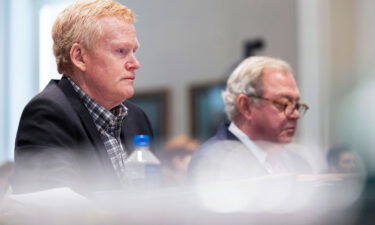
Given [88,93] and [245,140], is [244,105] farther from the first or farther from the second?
[88,93]

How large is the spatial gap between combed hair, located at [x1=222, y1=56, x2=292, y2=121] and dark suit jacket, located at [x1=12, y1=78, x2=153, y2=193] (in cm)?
59

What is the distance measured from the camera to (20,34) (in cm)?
71

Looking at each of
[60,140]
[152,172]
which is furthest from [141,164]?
[60,140]

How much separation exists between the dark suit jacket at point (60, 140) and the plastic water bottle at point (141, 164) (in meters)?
0.01

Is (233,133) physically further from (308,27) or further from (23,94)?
(308,27)

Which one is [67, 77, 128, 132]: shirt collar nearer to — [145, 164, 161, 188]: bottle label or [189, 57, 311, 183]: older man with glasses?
[145, 164, 161, 188]: bottle label

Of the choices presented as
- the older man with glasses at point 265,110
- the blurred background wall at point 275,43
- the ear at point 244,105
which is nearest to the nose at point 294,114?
the older man with glasses at point 265,110

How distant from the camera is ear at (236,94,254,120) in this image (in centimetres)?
143

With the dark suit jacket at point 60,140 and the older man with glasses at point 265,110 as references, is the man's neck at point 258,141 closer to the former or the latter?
the older man with glasses at point 265,110

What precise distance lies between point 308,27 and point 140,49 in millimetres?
2847

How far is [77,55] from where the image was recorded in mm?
750

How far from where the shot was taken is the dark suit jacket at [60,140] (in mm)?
564

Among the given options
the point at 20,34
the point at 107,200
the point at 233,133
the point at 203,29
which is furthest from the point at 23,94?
the point at 203,29

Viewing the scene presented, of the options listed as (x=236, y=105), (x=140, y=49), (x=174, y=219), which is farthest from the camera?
(x=236, y=105)
